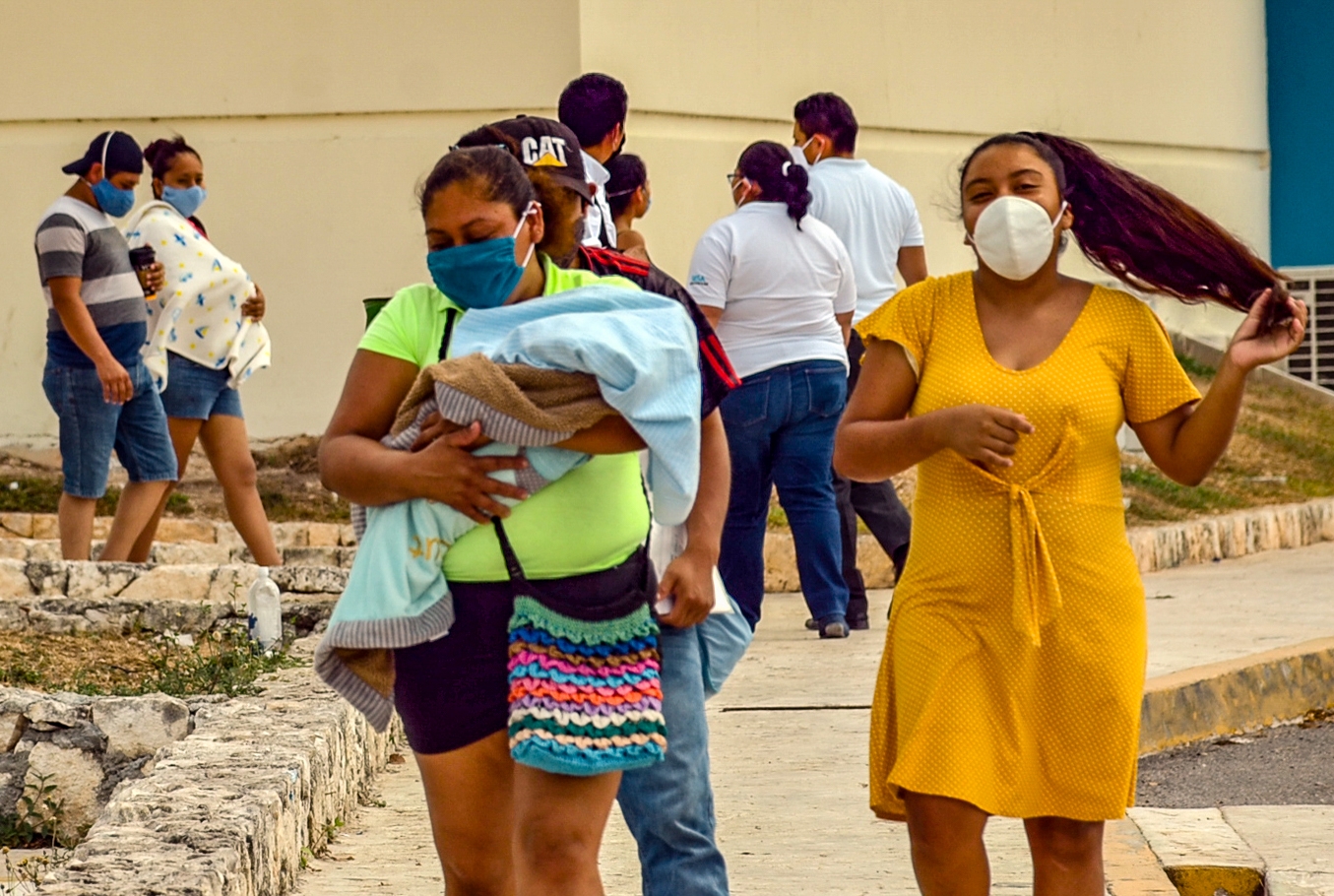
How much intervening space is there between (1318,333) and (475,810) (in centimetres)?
1502

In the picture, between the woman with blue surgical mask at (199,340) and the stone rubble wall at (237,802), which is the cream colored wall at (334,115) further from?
the stone rubble wall at (237,802)

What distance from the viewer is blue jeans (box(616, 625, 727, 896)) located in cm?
336

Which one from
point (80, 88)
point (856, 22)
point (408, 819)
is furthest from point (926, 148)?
point (408, 819)

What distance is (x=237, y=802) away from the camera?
4199mm

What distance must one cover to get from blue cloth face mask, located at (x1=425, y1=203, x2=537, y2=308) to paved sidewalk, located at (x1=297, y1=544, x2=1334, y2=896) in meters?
1.81

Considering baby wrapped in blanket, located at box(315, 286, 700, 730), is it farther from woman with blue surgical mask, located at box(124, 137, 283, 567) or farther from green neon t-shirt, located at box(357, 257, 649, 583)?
woman with blue surgical mask, located at box(124, 137, 283, 567)

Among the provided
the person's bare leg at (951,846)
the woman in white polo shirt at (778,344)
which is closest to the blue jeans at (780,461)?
the woman in white polo shirt at (778,344)

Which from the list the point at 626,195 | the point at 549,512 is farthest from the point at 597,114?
the point at 549,512

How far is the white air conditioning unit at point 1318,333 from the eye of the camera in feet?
55.1

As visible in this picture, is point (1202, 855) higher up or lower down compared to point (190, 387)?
lower down

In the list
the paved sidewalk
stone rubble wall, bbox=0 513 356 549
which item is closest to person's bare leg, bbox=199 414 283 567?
stone rubble wall, bbox=0 513 356 549

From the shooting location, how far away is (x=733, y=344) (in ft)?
24.2

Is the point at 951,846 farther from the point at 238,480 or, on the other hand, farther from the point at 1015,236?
the point at 238,480

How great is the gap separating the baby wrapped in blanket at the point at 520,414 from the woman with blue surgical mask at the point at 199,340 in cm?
548
